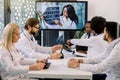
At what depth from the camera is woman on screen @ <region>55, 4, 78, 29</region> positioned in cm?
496

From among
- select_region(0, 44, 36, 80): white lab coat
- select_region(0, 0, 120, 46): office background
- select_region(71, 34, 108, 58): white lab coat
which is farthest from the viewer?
select_region(0, 0, 120, 46): office background

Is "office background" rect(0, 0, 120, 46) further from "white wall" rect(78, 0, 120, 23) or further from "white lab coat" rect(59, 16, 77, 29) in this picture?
"white lab coat" rect(59, 16, 77, 29)

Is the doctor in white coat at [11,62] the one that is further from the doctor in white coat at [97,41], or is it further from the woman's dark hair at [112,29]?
the doctor in white coat at [97,41]

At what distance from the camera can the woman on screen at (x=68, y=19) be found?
4957 mm

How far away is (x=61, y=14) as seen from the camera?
498cm

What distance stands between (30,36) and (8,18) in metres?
1.87

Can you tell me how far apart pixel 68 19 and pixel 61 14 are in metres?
0.18

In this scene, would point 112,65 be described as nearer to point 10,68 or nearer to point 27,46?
point 10,68

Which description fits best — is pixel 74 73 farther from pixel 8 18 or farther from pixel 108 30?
pixel 8 18

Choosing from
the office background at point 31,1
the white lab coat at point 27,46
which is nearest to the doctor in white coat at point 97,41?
the white lab coat at point 27,46

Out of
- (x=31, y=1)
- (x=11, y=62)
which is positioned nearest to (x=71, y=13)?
(x=31, y=1)

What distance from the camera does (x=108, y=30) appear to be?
2385 millimetres

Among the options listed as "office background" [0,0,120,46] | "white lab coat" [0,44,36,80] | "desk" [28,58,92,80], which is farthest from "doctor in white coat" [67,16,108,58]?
"office background" [0,0,120,46]

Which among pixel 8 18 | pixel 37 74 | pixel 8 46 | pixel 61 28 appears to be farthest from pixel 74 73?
pixel 8 18
